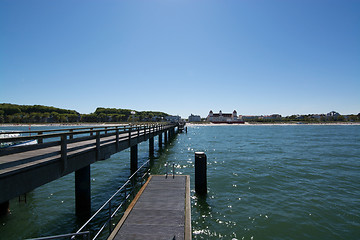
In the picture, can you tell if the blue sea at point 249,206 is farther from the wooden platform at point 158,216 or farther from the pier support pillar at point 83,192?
the wooden platform at point 158,216

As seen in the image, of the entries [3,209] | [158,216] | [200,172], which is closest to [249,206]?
[200,172]

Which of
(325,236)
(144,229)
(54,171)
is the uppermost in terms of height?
(54,171)

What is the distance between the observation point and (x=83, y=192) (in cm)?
1003

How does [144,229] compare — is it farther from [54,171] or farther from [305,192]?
[305,192]

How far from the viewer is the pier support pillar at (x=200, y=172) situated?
1206 cm

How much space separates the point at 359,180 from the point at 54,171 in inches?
866

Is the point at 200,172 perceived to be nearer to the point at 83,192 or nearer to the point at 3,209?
the point at 83,192

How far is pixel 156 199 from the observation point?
360 inches

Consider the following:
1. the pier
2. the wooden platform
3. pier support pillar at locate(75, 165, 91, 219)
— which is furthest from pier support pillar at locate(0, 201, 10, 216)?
the wooden platform

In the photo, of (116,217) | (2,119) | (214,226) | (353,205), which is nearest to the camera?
(214,226)

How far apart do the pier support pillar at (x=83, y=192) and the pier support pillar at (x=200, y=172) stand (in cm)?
615

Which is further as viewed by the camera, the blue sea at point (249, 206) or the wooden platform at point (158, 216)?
the blue sea at point (249, 206)

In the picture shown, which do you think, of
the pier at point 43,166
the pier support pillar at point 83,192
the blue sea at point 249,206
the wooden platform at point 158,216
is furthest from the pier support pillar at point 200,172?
the pier support pillar at point 83,192

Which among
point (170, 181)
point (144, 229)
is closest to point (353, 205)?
point (170, 181)
